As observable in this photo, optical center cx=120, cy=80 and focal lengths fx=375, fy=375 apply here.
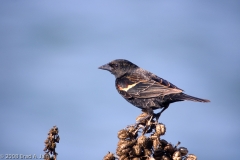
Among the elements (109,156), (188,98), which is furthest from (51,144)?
(188,98)

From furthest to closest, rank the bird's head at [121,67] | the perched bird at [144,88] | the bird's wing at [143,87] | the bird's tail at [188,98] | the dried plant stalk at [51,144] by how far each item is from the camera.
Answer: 1. the bird's head at [121,67]
2. the bird's wing at [143,87]
3. the perched bird at [144,88]
4. the bird's tail at [188,98]
5. the dried plant stalk at [51,144]

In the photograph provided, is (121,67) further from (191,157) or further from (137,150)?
(191,157)

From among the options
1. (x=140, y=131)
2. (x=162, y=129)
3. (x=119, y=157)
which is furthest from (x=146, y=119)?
(x=119, y=157)

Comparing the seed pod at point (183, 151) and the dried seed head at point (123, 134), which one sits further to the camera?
the dried seed head at point (123, 134)

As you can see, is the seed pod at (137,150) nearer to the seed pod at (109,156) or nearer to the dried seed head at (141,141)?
the dried seed head at (141,141)

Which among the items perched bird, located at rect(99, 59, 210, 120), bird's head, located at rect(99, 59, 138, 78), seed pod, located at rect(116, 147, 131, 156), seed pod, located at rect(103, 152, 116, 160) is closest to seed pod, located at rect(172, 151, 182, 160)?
seed pod, located at rect(116, 147, 131, 156)

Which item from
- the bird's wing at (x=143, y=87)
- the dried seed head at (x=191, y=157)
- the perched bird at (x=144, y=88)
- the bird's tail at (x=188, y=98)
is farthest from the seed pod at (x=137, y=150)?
the bird's wing at (x=143, y=87)

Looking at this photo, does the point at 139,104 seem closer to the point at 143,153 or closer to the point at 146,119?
the point at 146,119

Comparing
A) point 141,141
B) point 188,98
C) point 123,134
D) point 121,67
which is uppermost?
point 121,67
